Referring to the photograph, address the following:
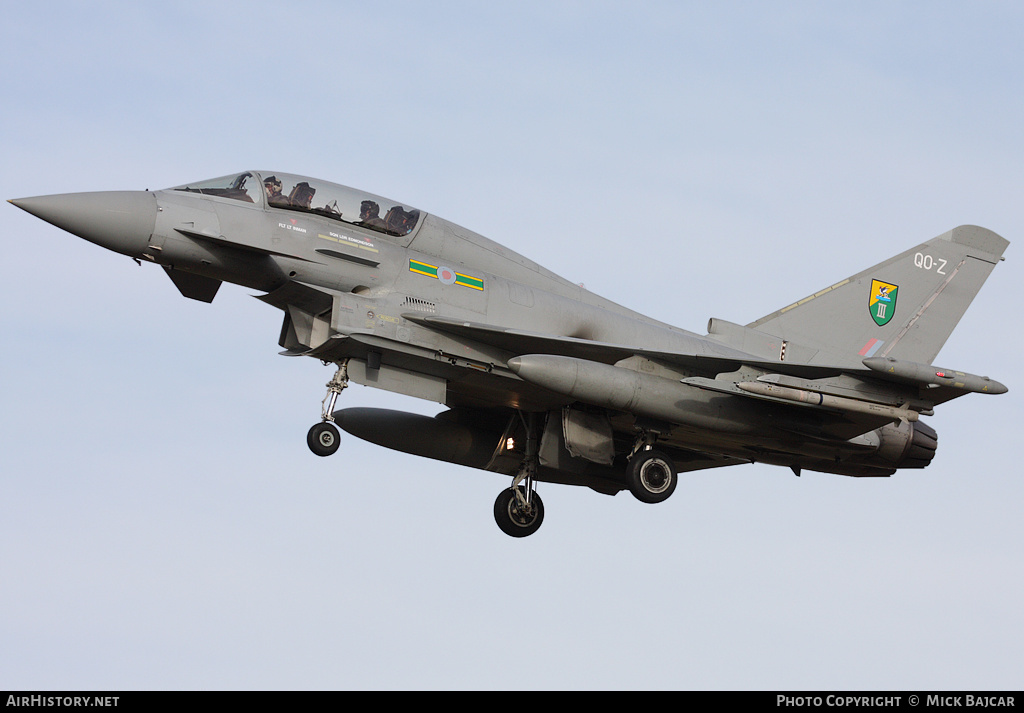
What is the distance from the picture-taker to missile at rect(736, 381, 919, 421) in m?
16.4

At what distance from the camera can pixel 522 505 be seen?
777 inches

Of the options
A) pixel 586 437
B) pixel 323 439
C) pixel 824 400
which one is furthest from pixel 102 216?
pixel 824 400

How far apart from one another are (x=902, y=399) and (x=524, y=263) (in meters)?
5.75

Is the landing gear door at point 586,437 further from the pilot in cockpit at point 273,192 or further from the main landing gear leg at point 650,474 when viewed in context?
the pilot in cockpit at point 273,192

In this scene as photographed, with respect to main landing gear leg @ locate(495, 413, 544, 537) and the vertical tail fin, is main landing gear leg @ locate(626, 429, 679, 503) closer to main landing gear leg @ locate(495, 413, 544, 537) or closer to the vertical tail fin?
main landing gear leg @ locate(495, 413, 544, 537)

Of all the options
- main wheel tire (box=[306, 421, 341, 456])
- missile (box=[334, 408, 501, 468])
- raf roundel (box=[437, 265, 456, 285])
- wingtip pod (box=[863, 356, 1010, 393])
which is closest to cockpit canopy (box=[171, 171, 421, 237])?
raf roundel (box=[437, 265, 456, 285])

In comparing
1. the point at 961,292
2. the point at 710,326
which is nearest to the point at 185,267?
the point at 710,326

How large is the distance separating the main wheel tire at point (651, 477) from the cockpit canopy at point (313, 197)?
15.6 feet

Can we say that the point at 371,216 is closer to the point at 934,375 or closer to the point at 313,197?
the point at 313,197

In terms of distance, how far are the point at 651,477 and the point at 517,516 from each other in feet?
10.1

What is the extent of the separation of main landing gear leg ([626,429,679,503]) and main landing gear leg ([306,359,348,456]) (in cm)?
443

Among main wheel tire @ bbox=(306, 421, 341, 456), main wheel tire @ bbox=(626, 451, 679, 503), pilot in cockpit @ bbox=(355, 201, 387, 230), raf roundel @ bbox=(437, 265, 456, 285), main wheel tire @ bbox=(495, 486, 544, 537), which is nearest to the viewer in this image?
main wheel tire @ bbox=(306, 421, 341, 456)

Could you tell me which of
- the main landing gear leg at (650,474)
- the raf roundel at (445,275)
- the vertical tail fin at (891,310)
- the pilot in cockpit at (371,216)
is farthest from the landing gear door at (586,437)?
the pilot in cockpit at (371,216)

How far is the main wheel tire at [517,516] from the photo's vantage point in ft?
65.0
